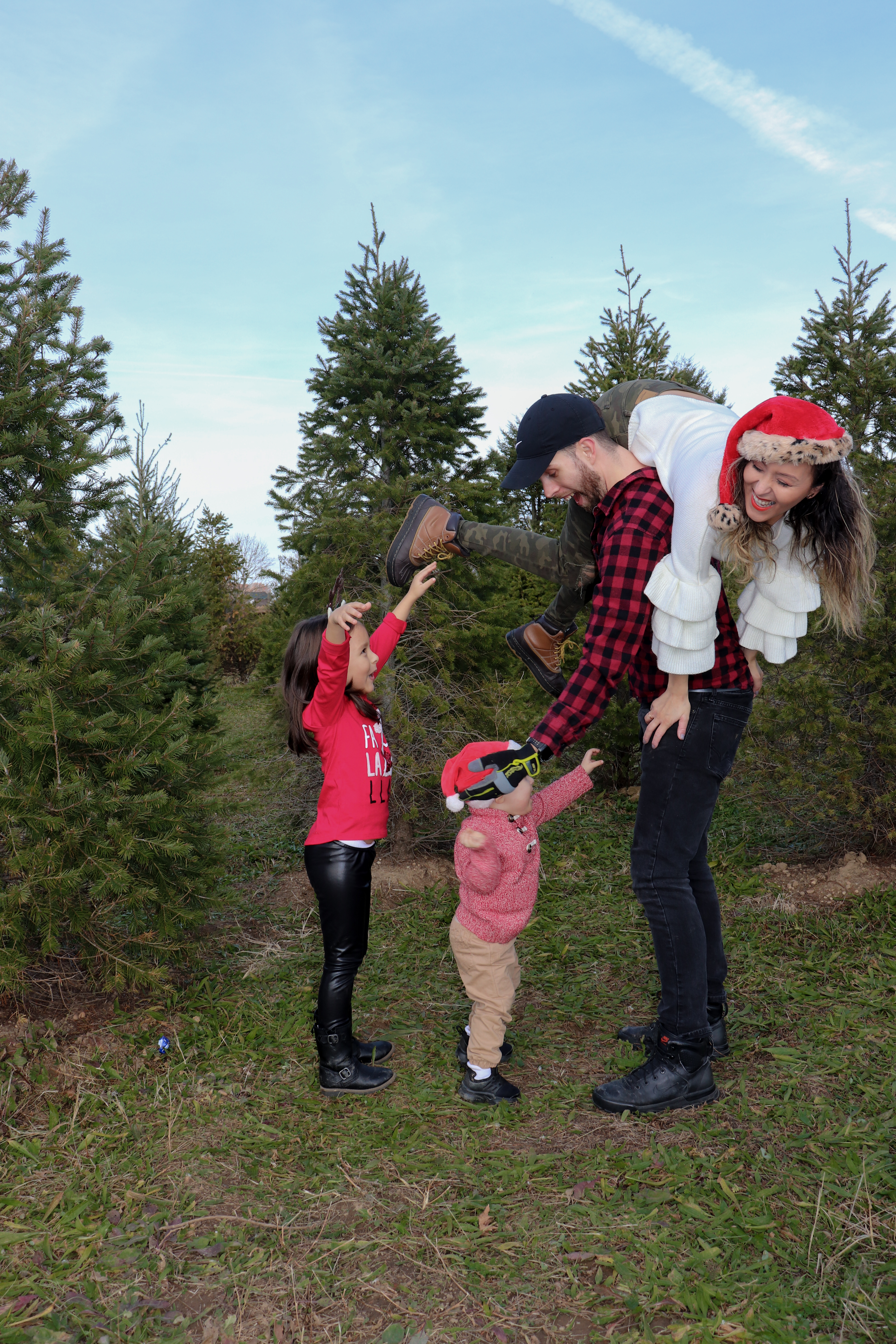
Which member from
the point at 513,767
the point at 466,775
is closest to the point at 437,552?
the point at 466,775

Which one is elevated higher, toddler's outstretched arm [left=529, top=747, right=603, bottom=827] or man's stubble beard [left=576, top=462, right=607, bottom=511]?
man's stubble beard [left=576, top=462, right=607, bottom=511]

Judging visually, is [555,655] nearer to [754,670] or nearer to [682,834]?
[754,670]

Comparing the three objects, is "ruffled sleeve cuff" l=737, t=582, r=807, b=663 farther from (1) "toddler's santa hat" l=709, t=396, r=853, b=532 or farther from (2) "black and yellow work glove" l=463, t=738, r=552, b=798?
(2) "black and yellow work glove" l=463, t=738, r=552, b=798

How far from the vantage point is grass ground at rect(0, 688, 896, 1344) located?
7.53 feet

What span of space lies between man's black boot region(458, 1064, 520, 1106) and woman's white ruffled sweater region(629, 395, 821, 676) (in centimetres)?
178

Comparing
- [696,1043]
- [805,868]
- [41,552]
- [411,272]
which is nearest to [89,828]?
[41,552]

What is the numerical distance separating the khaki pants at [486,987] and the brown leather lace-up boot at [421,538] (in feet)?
5.12

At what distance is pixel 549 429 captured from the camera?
3000mm

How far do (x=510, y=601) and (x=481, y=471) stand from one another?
102 centimetres

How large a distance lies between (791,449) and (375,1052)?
9.65 ft

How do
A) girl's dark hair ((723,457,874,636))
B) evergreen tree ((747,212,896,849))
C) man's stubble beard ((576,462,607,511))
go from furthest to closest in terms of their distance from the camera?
evergreen tree ((747,212,896,849)), man's stubble beard ((576,462,607,511)), girl's dark hair ((723,457,874,636))

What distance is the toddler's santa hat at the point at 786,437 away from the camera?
2504mm

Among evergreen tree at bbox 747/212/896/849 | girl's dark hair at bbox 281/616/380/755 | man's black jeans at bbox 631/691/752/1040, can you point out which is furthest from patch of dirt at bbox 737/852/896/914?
girl's dark hair at bbox 281/616/380/755

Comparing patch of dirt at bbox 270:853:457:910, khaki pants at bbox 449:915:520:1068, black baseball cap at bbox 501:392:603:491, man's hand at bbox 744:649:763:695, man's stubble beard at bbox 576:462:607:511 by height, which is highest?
black baseball cap at bbox 501:392:603:491
